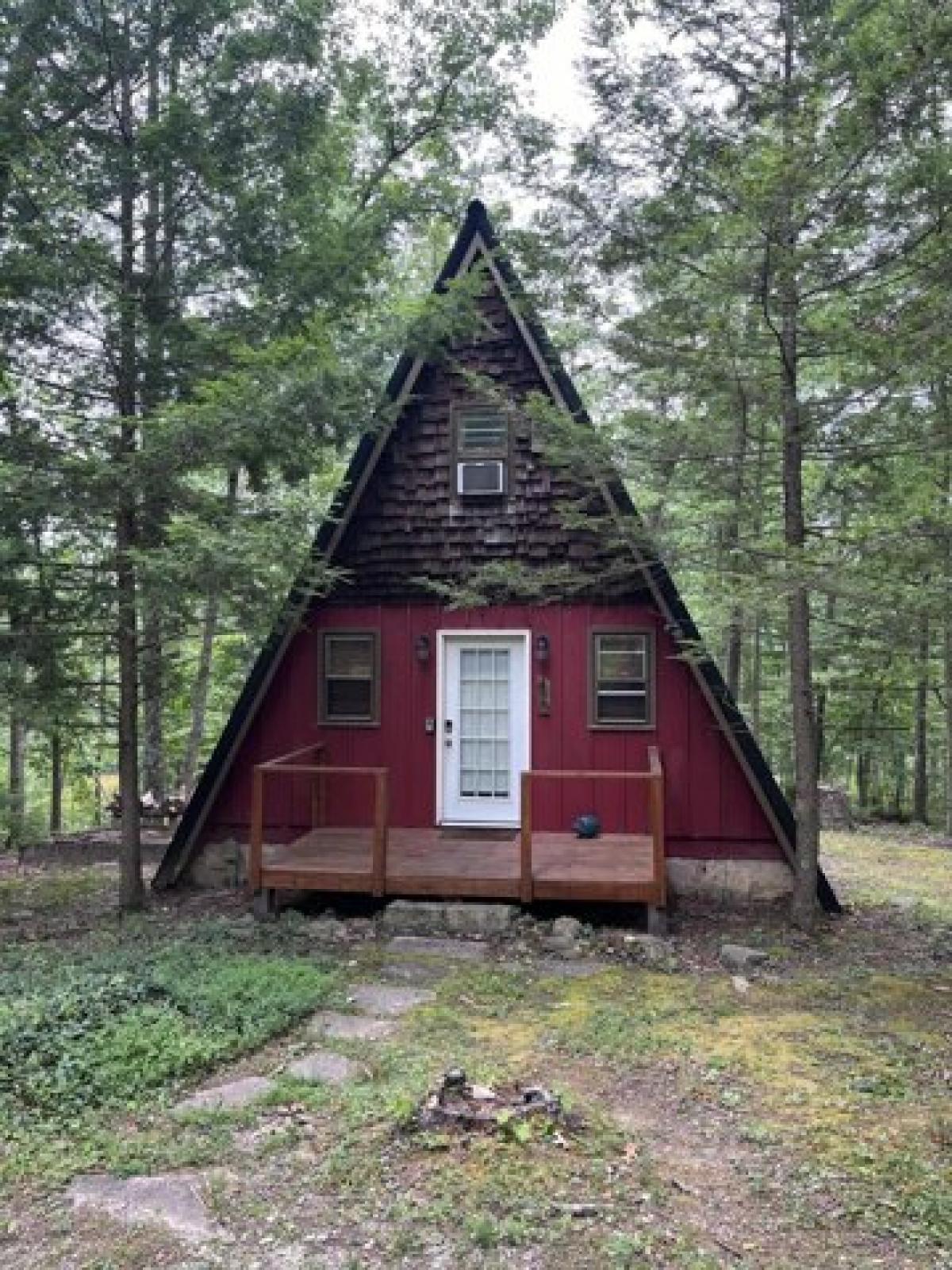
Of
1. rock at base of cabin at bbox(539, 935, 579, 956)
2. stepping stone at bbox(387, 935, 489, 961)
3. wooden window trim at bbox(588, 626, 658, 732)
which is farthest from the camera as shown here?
wooden window trim at bbox(588, 626, 658, 732)

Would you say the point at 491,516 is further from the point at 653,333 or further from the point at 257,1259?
the point at 257,1259

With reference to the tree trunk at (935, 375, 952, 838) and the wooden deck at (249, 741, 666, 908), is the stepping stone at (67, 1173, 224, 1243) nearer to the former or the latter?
the wooden deck at (249, 741, 666, 908)

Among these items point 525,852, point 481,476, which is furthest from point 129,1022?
point 481,476

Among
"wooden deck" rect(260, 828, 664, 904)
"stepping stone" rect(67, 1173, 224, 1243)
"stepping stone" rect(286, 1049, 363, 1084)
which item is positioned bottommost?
"stepping stone" rect(286, 1049, 363, 1084)

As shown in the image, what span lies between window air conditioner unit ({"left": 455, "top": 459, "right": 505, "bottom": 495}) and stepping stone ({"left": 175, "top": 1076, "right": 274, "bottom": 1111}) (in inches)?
208

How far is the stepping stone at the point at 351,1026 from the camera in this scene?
439 cm

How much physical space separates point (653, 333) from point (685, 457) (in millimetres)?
960

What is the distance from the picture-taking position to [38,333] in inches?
254

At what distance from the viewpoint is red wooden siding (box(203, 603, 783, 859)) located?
741cm

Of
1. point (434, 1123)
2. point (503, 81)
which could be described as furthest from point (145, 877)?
point (503, 81)

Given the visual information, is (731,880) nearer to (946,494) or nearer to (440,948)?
(440,948)

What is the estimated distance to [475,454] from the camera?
7.99 m

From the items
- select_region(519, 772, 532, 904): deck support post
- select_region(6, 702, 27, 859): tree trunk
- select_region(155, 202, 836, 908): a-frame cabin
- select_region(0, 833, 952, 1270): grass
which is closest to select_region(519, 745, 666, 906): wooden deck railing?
select_region(519, 772, 532, 904): deck support post

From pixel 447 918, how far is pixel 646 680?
2644 mm
